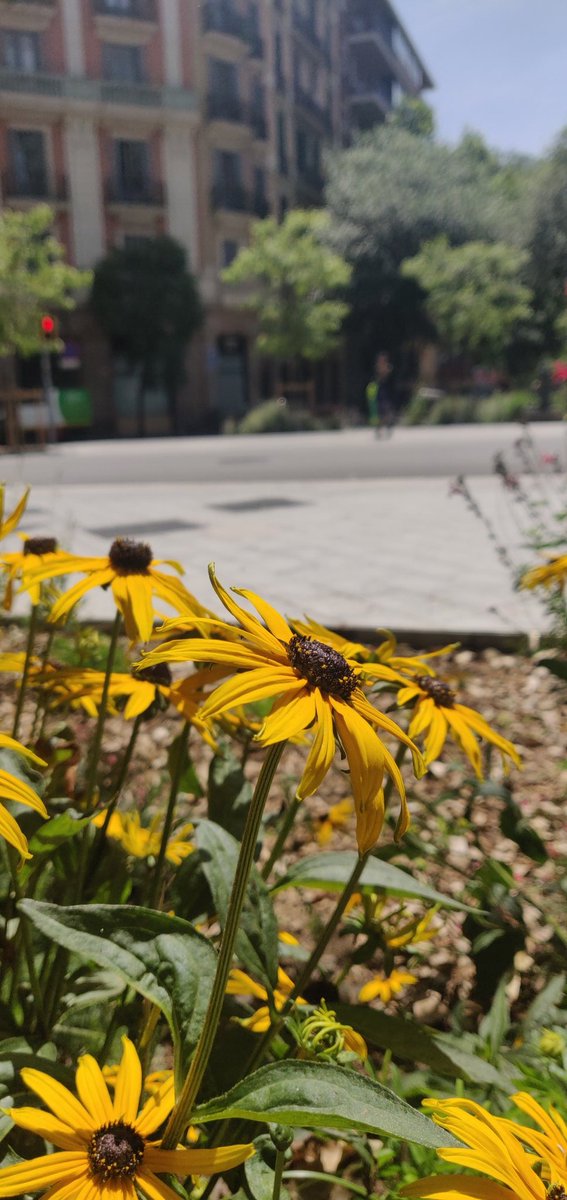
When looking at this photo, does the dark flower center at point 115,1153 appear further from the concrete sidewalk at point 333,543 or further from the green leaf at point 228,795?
the concrete sidewalk at point 333,543

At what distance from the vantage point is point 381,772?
70cm

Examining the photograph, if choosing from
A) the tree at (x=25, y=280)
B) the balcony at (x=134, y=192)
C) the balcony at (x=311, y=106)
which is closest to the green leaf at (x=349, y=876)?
the tree at (x=25, y=280)

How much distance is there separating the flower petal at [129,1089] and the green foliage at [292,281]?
31.9m

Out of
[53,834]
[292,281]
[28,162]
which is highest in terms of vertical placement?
[28,162]

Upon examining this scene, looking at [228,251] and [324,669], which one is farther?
[228,251]

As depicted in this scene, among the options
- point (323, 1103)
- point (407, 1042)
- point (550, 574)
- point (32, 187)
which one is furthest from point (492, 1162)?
point (32, 187)

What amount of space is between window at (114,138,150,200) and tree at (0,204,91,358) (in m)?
5.71

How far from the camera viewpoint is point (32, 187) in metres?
30.2

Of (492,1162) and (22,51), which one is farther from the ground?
(22,51)

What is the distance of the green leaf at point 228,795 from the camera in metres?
1.18

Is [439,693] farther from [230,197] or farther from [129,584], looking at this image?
[230,197]

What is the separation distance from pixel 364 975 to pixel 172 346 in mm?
31705

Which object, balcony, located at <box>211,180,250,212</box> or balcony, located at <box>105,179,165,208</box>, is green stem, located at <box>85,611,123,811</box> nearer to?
balcony, located at <box>105,179,165,208</box>

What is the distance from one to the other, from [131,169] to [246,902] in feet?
114
